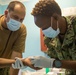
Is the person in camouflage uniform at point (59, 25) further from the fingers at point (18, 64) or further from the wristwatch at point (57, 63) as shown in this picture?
the fingers at point (18, 64)

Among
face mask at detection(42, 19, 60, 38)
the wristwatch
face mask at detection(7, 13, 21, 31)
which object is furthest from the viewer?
face mask at detection(7, 13, 21, 31)

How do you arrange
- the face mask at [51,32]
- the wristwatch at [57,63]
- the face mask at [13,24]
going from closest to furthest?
the wristwatch at [57,63] → the face mask at [51,32] → the face mask at [13,24]

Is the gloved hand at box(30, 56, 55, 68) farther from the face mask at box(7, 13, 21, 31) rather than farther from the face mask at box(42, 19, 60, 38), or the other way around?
the face mask at box(7, 13, 21, 31)

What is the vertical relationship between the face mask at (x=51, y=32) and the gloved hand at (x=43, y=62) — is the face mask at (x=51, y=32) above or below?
above

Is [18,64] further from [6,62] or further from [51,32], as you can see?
[51,32]

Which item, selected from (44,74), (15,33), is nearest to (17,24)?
(15,33)

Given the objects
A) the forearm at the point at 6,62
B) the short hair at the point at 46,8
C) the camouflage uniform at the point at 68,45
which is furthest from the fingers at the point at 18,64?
the short hair at the point at 46,8

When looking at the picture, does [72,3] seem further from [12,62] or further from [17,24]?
[12,62]

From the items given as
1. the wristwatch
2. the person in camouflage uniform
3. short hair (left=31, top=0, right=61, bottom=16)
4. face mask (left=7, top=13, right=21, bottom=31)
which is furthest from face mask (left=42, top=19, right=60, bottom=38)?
face mask (left=7, top=13, right=21, bottom=31)

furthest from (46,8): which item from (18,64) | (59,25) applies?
(18,64)

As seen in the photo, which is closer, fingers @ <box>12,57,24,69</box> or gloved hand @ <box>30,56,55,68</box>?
gloved hand @ <box>30,56,55,68</box>

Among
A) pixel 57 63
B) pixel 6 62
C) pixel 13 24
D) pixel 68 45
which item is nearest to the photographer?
pixel 57 63

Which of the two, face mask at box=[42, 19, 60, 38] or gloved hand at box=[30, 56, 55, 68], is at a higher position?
face mask at box=[42, 19, 60, 38]

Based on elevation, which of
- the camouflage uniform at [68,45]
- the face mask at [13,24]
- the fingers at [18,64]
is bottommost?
the fingers at [18,64]
